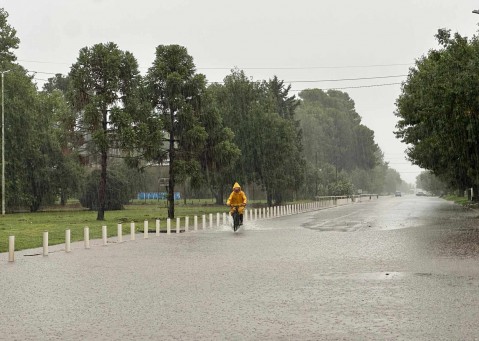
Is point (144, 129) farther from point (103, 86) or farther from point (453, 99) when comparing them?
point (453, 99)

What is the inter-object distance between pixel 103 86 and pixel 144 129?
4.59 meters

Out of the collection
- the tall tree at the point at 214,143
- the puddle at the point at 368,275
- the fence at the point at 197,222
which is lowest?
the puddle at the point at 368,275

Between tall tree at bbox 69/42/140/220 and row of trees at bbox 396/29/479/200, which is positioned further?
tall tree at bbox 69/42/140/220

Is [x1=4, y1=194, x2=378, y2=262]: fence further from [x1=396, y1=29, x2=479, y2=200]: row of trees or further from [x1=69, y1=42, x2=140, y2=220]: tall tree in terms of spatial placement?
[x1=396, y1=29, x2=479, y2=200]: row of trees

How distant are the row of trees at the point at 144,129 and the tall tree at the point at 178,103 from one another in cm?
7

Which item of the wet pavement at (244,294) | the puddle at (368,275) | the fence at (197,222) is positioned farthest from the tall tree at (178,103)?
the puddle at (368,275)

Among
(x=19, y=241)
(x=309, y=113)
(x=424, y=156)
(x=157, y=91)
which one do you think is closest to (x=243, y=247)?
(x=19, y=241)

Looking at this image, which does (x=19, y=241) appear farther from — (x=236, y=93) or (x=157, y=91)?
(x=236, y=93)

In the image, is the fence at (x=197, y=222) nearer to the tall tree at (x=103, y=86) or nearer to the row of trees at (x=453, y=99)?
the tall tree at (x=103, y=86)

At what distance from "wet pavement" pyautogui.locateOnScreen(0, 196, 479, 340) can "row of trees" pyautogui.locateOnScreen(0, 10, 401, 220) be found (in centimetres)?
2352

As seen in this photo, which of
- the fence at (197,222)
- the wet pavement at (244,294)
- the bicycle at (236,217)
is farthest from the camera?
the bicycle at (236,217)

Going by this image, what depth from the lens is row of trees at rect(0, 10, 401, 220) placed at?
1623 inches

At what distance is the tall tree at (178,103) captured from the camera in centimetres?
4191

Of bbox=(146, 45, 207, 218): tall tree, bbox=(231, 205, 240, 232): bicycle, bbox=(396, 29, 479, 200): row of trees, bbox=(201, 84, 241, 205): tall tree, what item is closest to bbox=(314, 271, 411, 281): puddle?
bbox=(231, 205, 240, 232): bicycle
